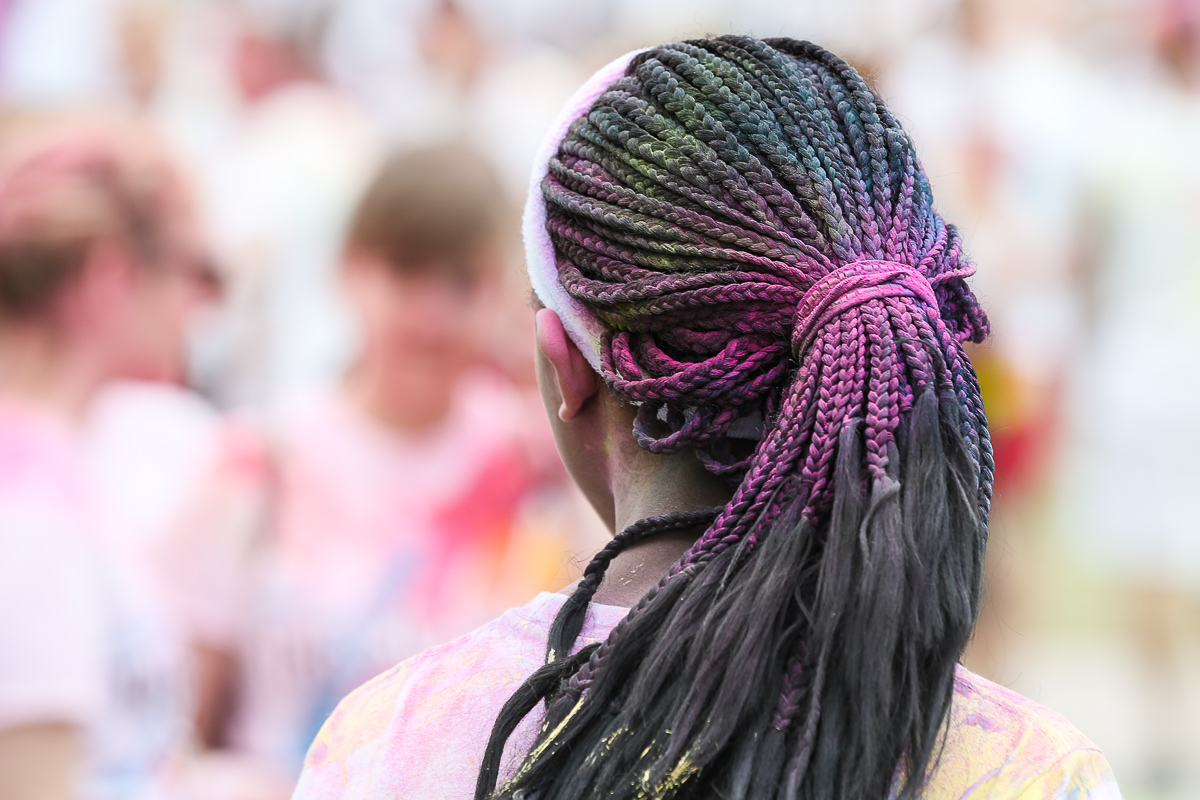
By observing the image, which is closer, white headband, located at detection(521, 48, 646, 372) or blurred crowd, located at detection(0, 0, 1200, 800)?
white headband, located at detection(521, 48, 646, 372)

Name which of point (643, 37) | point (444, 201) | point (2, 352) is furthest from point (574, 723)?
point (643, 37)

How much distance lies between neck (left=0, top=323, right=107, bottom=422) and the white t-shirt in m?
0.07

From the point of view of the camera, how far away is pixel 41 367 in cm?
299

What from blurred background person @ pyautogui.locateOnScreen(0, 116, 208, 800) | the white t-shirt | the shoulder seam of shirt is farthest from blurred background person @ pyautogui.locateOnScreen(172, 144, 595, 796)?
the shoulder seam of shirt

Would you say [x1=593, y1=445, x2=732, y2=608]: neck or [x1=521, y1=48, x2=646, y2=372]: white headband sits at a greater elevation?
[x1=521, y1=48, x2=646, y2=372]: white headband

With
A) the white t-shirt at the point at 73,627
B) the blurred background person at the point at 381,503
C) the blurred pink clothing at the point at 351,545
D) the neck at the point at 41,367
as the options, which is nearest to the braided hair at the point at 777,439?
the white t-shirt at the point at 73,627

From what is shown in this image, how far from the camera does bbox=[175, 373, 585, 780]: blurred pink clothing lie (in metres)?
3.88

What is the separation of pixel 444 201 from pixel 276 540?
131 centimetres

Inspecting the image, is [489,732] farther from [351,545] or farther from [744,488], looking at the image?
[351,545]

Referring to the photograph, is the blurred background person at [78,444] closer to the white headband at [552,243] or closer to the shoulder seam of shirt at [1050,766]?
the white headband at [552,243]

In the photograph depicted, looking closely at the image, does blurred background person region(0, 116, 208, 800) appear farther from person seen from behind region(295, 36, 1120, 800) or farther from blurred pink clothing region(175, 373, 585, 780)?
person seen from behind region(295, 36, 1120, 800)

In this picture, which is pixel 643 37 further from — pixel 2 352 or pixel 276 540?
pixel 2 352

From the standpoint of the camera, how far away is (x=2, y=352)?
9.50 feet

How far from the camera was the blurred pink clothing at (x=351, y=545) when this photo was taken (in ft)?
12.7
